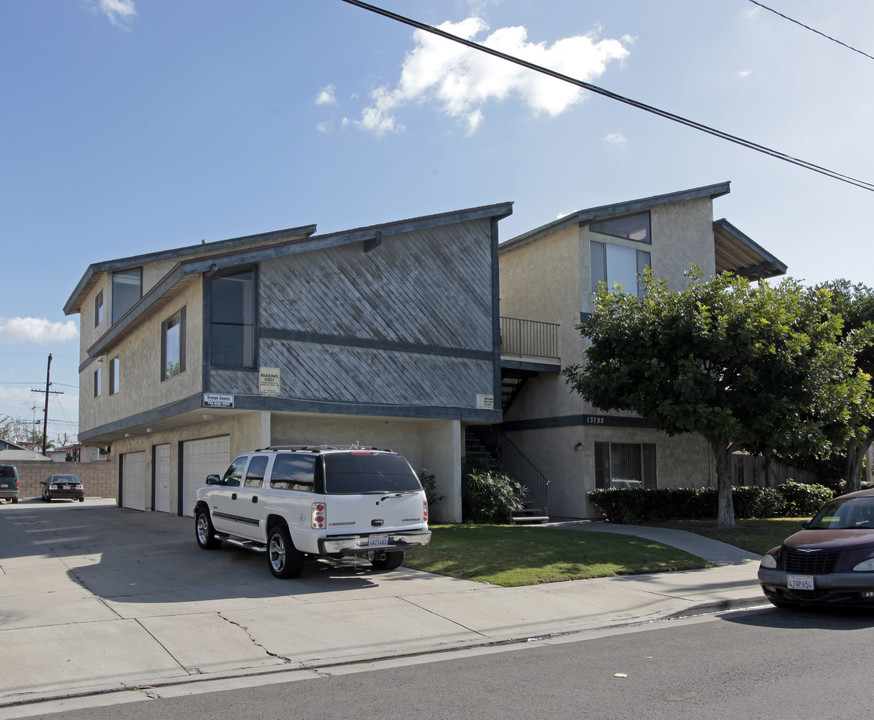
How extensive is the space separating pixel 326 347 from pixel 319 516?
722 centimetres

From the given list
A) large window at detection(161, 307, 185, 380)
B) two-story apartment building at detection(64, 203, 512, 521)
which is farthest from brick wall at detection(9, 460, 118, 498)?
large window at detection(161, 307, 185, 380)

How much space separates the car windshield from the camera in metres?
9.91

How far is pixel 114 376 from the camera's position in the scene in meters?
24.8

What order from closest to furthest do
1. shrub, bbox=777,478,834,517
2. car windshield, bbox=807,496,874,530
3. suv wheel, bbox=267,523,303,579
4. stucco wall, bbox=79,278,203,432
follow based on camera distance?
car windshield, bbox=807,496,874,530, suv wheel, bbox=267,523,303,579, stucco wall, bbox=79,278,203,432, shrub, bbox=777,478,834,517

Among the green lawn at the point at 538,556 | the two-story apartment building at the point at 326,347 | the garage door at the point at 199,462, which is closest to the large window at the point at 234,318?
the two-story apartment building at the point at 326,347

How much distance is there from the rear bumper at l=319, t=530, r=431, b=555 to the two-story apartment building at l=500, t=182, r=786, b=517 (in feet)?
34.4

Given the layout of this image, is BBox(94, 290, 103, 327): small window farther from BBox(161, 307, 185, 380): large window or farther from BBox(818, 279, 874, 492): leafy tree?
BBox(818, 279, 874, 492): leafy tree

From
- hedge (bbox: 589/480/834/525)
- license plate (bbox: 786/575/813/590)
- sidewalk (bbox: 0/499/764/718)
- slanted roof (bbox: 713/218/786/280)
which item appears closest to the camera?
sidewalk (bbox: 0/499/764/718)

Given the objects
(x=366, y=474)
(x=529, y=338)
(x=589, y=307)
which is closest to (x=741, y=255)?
(x=589, y=307)

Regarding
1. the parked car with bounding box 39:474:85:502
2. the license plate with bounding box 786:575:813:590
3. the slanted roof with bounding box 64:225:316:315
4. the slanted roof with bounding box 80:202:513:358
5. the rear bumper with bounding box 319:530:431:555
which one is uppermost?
the slanted roof with bounding box 64:225:316:315

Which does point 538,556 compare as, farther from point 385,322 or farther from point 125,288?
point 125,288

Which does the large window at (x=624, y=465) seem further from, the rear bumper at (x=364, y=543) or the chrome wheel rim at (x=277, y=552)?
the chrome wheel rim at (x=277, y=552)

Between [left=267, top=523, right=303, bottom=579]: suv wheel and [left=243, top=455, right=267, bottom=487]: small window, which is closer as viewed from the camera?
[left=267, top=523, right=303, bottom=579]: suv wheel

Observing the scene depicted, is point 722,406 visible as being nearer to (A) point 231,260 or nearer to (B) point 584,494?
(B) point 584,494
